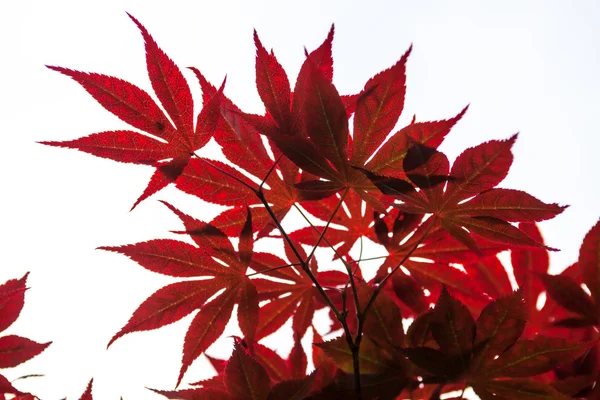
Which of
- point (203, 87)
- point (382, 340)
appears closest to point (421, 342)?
point (382, 340)

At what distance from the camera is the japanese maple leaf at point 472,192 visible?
840 millimetres

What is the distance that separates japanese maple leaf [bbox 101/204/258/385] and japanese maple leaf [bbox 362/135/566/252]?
11.7 inches

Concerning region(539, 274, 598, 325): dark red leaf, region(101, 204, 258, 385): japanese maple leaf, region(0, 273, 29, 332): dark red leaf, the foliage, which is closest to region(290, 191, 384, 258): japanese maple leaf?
the foliage

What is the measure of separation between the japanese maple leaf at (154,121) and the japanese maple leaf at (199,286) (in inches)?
4.0

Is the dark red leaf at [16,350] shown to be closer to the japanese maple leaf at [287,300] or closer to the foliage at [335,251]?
the foliage at [335,251]

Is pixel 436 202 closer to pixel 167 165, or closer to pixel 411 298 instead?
pixel 411 298

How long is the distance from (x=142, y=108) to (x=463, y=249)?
2.32 ft

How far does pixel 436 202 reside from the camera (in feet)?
3.05

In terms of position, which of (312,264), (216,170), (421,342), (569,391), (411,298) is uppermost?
(216,170)

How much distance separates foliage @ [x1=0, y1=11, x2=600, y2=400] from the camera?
85 centimetres

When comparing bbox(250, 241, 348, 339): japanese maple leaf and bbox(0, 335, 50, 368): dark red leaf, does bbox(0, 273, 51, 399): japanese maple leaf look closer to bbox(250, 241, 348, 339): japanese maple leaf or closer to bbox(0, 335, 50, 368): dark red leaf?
bbox(0, 335, 50, 368): dark red leaf

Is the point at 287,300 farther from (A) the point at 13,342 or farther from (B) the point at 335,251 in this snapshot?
(A) the point at 13,342

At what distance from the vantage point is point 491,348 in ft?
2.77

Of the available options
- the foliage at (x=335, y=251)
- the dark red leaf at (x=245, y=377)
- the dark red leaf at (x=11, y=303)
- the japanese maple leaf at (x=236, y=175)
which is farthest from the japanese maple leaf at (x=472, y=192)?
the dark red leaf at (x=11, y=303)
